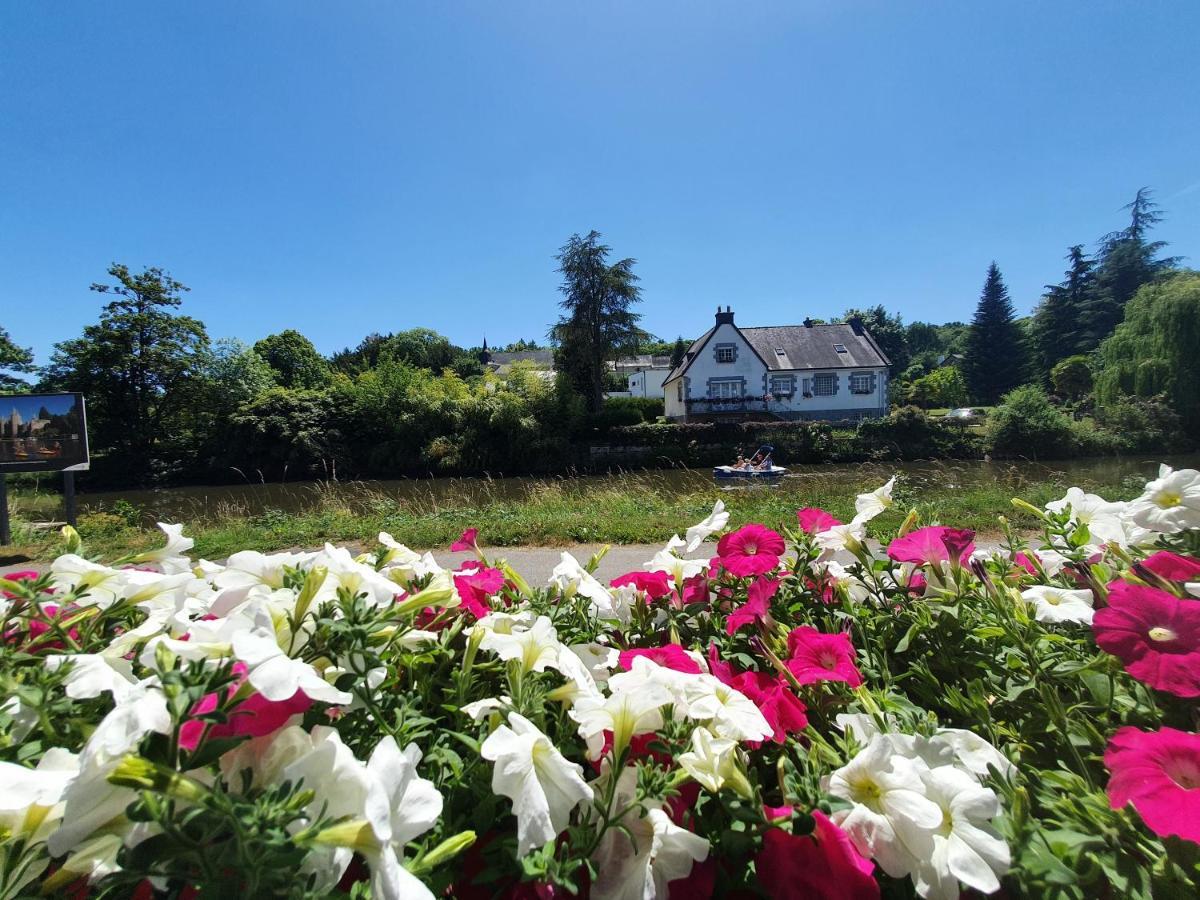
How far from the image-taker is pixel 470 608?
1254mm

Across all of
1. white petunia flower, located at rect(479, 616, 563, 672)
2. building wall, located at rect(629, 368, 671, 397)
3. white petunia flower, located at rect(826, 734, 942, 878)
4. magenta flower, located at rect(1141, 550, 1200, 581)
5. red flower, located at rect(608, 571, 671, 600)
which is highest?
building wall, located at rect(629, 368, 671, 397)

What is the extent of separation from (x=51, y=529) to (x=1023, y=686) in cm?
1421

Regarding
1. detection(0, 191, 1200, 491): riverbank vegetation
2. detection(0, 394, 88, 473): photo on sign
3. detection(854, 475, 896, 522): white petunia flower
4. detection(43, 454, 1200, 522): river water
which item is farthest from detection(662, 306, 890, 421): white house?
detection(854, 475, 896, 522): white petunia flower

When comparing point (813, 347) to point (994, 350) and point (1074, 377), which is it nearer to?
point (1074, 377)

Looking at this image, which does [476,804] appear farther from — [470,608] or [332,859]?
[470,608]

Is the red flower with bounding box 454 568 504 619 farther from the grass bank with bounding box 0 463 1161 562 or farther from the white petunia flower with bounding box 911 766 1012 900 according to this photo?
the grass bank with bounding box 0 463 1161 562

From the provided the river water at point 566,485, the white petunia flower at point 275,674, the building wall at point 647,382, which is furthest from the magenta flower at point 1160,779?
the building wall at point 647,382

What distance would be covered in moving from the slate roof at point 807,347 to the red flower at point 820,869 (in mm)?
37072

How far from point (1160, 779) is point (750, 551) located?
88 centimetres

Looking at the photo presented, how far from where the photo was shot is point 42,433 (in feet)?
29.6

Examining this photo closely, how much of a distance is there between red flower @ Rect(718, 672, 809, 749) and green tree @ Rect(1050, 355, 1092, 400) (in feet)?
175

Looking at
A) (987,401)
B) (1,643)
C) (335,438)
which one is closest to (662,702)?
(1,643)

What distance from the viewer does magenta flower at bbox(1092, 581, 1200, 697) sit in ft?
2.76

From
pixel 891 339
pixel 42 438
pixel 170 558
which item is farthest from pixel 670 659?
pixel 891 339
